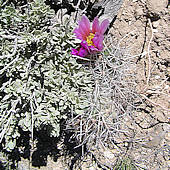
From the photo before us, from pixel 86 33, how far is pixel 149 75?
0.66 metres

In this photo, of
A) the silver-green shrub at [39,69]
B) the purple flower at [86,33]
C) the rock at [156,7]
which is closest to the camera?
the silver-green shrub at [39,69]

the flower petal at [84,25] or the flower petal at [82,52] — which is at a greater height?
the flower petal at [84,25]

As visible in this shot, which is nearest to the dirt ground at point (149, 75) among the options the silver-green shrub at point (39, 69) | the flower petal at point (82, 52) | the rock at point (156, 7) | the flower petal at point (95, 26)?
the rock at point (156, 7)

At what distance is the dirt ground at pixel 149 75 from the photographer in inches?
74.4

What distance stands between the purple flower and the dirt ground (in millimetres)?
346

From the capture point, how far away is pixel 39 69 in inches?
61.7

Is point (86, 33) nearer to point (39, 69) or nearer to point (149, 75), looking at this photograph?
point (39, 69)

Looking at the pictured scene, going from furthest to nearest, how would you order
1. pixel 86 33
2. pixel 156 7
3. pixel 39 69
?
pixel 156 7 → pixel 86 33 → pixel 39 69

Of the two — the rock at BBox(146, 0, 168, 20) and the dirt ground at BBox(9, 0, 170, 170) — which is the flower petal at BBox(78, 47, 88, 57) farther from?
the rock at BBox(146, 0, 168, 20)

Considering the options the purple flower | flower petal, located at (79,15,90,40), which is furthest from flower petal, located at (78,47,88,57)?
flower petal, located at (79,15,90,40)

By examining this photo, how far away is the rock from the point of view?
1.86 m

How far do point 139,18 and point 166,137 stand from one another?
1063 mm

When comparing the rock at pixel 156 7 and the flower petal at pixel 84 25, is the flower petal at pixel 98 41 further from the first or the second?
the rock at pixel 156 7

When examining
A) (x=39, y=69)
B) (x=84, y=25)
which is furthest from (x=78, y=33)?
(x=39, y=69)
